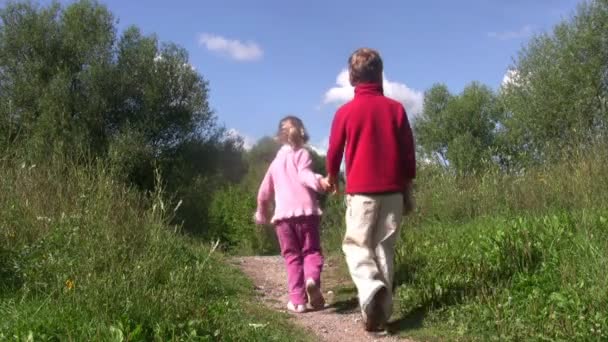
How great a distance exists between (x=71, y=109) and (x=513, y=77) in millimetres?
16824

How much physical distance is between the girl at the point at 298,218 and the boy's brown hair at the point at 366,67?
3.30 ft

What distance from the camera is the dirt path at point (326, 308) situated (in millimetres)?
4757

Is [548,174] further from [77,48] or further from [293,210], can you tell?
[77,48]

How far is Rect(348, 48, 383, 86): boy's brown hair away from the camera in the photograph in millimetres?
4965

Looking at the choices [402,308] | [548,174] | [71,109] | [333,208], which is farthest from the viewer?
[71,109]

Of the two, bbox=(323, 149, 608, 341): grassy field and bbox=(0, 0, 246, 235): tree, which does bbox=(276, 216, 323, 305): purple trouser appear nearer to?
bbox=(323, 149, 608, 341): grassy field

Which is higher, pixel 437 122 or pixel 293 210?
pixel 437 122

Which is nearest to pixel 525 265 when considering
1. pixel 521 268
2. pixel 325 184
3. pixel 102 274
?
pixel 521 268

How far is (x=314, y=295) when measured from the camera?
18.6 ft

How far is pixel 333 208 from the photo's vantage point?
468 inches

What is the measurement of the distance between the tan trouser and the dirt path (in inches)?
9.5

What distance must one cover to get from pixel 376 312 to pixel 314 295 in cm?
109

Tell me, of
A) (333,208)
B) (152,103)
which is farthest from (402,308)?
(152,103)

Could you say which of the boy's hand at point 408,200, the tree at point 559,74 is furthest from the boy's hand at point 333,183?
the tree at point 559,74
